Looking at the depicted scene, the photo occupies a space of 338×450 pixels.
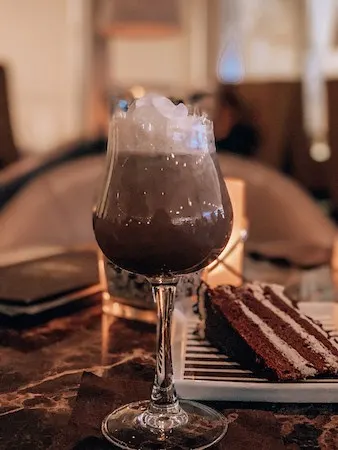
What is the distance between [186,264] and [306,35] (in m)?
5.72

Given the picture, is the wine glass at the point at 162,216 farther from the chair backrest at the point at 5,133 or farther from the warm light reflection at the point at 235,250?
the chair backrest at the point at 5,133

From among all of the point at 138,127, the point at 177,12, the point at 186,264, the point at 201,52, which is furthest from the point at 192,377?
the point at 201,52

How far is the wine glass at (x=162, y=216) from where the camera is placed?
656mm

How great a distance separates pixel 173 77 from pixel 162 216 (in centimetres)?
560

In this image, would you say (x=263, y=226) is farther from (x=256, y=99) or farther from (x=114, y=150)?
(x=256, y=99)

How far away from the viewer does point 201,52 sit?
242 inches

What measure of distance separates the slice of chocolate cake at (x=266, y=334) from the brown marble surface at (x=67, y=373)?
0.05m

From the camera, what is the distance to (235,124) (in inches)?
140

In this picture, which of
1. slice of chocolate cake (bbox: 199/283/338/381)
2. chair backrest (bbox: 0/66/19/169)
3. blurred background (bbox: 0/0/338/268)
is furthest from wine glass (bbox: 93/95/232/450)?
chair backrest (bbox: 0/66/19/169)

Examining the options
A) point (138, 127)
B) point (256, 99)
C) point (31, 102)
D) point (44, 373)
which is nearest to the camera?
Result: point (138, 127)

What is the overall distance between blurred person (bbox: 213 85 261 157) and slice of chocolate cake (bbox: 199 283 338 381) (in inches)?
93.7

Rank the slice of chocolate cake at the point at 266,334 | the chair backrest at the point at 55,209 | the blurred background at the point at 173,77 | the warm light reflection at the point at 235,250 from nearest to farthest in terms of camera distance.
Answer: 1. the slice of chocolate cake at the point at 266,334
2. the warm light reflection at the point at 235,250
3. the chair backrest at the point at 55,209
4. the blurred background at the point at 173,77

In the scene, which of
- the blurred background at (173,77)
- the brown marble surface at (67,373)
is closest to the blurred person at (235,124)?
the blurred background at (173,77)

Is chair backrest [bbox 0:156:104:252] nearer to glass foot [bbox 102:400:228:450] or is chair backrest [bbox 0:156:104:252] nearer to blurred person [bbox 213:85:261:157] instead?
blurred person [bbox 213:85:261:157]
